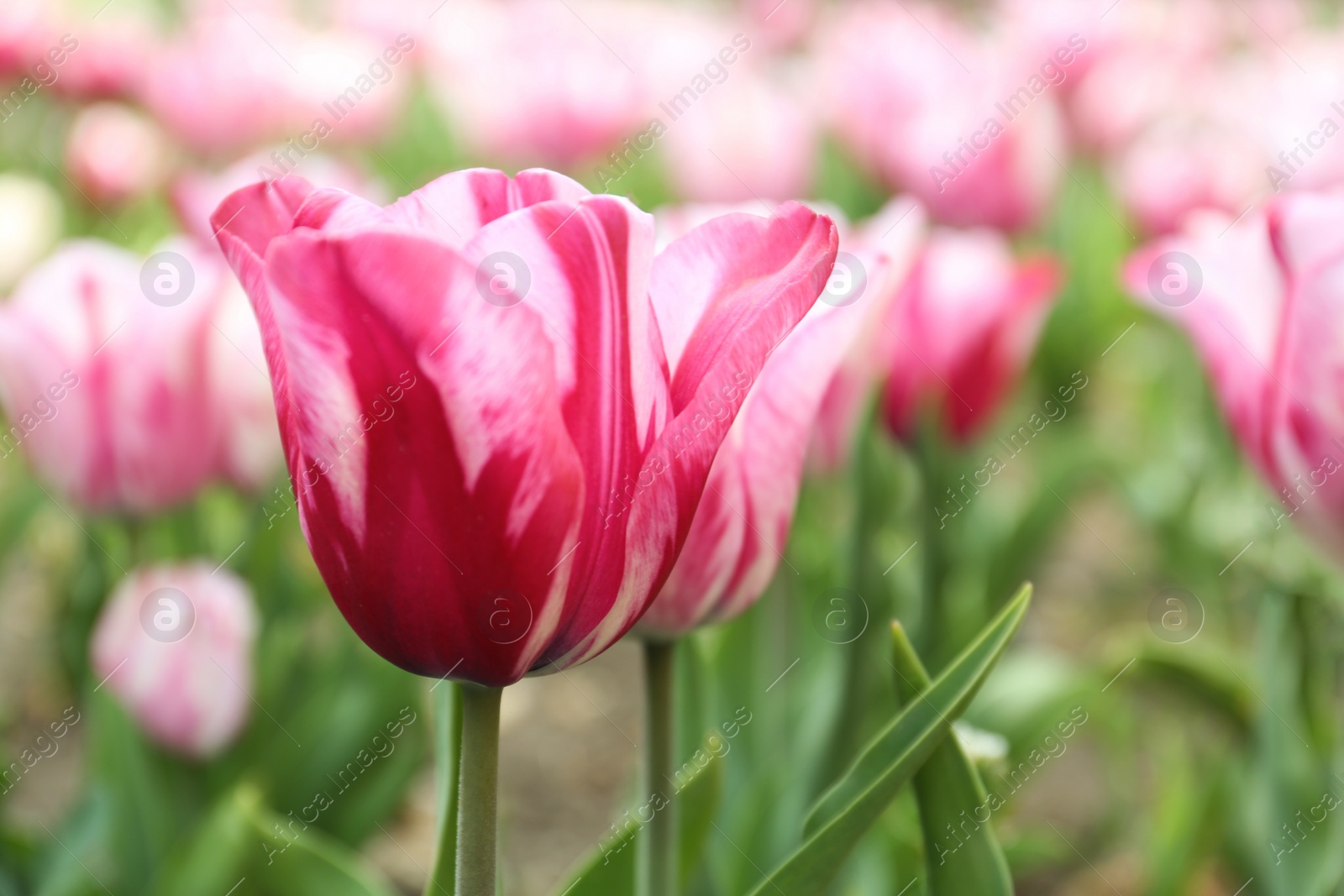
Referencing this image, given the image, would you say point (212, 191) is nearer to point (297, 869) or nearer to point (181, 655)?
point (181, 655)

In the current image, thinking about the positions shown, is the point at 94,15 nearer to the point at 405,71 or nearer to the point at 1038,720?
the point at 405,71

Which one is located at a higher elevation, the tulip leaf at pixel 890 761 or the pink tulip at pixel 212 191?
the tulip leaf at pixel 890 761

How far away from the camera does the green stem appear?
0.57 m

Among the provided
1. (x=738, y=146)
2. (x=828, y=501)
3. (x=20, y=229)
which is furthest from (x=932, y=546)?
(x=20, y=229)

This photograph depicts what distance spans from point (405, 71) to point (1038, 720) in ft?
7.92

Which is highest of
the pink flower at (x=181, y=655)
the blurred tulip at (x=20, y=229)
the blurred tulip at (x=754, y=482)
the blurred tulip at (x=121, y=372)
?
the blurred tulip at (x=754, y=482)

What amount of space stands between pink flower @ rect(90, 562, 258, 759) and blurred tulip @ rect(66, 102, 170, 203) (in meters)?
1.10

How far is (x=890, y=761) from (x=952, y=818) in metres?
0.04

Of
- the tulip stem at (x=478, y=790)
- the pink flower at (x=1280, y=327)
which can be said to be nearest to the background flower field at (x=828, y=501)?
the pink flower at (x=1280, y=327)

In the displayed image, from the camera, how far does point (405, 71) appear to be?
3055mm

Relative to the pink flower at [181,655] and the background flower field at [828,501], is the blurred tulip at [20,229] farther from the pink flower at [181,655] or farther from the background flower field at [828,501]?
the pink flower at [181,655]

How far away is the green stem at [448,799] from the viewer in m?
0.57

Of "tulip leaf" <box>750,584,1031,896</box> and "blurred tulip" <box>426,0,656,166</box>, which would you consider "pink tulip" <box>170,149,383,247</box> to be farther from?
"blurred tulip" <box>426,0,656,166</box>

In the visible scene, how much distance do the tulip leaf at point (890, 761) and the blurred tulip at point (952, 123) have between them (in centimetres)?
134
